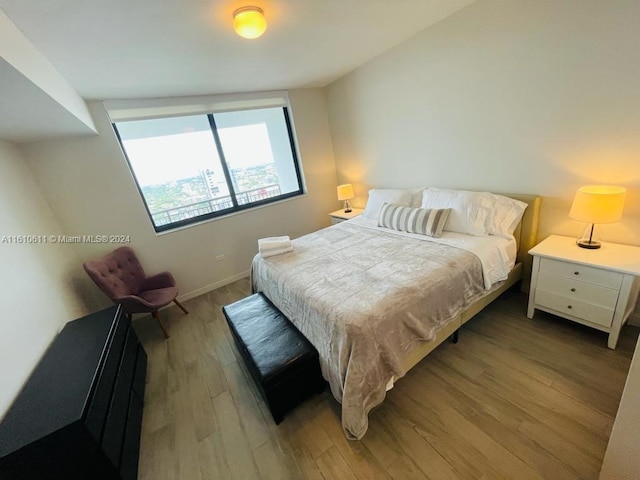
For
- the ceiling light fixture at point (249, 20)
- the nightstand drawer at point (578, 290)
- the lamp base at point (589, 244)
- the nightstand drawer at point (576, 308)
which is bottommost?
the nightstand drawer at point (576, 308)

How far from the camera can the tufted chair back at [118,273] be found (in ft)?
7.43

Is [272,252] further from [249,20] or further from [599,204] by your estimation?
[599,204]

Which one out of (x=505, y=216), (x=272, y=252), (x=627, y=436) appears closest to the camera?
(x=627, y=436)

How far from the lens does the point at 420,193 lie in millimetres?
2830

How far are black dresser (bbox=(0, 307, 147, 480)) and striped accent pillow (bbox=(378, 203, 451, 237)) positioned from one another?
2.46 meters

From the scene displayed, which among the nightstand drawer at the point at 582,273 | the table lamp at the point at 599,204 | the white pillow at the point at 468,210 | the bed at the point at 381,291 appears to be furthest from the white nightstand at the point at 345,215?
the table lamp at the point at 599,204

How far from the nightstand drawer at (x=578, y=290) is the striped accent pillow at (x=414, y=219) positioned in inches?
32.1

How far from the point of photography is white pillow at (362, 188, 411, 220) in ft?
9.45

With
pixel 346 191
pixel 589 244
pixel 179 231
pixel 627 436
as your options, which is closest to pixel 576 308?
pixel 589 244

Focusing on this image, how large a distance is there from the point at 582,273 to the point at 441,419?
135 cm

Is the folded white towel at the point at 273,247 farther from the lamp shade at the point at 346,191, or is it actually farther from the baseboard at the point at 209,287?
the lamp shade at the point at 346,191

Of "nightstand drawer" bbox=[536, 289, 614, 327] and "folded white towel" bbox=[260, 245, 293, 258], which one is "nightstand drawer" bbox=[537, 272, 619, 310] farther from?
"folded white towel" bbox=[260, 245, 293, 258]

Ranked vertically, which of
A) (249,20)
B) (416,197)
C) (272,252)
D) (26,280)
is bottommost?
(272,252)

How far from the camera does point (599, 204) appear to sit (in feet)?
5.17
